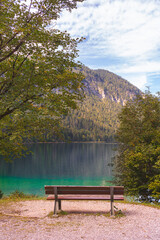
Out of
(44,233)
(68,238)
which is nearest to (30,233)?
(44,233)

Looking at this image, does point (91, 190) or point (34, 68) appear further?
point (34, 68)

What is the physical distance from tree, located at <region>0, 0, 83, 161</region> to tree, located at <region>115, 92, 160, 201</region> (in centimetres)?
772

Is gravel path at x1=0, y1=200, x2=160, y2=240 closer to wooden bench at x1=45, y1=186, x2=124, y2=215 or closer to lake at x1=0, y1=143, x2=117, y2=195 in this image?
wooden bench at x1=45, y1=186, x2=124, y2=215

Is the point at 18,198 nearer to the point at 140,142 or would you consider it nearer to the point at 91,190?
the point at 91,190

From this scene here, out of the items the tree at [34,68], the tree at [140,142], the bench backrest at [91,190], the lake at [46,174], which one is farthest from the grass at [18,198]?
the tree at [140,142]

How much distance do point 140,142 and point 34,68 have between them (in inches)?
519

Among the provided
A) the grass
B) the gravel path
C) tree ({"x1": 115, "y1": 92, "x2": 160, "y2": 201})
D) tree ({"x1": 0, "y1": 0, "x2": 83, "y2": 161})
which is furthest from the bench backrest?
tree ({"x1": 115, "y1": 92, "x2": 160, "y2": 201})

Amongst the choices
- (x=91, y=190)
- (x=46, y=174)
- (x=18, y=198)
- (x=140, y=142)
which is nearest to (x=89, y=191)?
(x=91, y=190)

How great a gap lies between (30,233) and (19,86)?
199 inches

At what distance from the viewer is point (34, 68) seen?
8.58 m

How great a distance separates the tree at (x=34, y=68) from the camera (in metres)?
8.10

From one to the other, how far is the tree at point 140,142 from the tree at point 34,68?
772 centimetres

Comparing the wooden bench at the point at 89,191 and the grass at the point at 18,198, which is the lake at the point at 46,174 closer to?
the grass at the point at 18,198

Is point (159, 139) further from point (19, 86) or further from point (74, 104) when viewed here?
point (19, 86)
